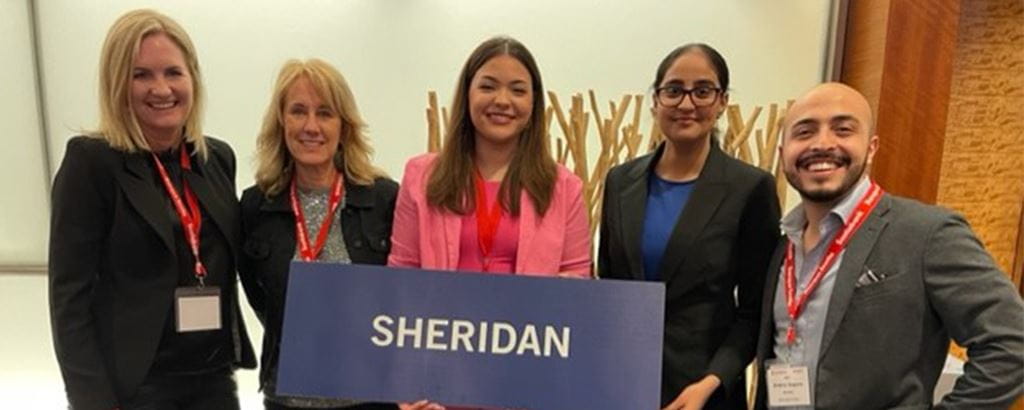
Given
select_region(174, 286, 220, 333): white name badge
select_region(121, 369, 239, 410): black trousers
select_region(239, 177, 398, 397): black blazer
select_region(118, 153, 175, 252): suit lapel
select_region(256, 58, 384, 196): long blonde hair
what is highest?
select_region(256, 58, 384, 196): long blonde hair

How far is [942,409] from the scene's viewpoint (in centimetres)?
135

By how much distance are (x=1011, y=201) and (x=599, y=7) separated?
2600 millimetres

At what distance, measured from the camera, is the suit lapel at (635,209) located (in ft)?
5.65

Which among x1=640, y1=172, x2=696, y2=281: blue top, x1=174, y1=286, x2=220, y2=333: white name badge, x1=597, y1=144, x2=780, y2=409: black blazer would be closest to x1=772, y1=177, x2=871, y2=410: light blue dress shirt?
x1=597, y1=144, x2=780, y2=409: black blazer

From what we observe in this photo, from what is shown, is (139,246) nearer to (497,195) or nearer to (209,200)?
(209,200)

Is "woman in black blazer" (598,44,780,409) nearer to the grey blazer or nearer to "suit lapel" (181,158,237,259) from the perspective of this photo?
the grey blazer

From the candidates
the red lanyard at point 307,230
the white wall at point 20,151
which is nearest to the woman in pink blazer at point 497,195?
the red lanyard at point 307,230

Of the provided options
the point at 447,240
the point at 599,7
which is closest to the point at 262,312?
the point at 447,240

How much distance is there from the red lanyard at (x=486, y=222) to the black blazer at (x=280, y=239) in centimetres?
32

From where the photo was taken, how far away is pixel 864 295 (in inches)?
56.1

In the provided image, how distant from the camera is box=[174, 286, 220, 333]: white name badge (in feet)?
5.65

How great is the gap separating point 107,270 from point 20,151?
2825 mm

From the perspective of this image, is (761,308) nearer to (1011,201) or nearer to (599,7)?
(599,7)

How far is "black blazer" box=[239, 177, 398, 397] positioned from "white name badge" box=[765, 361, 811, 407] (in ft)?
3.43
